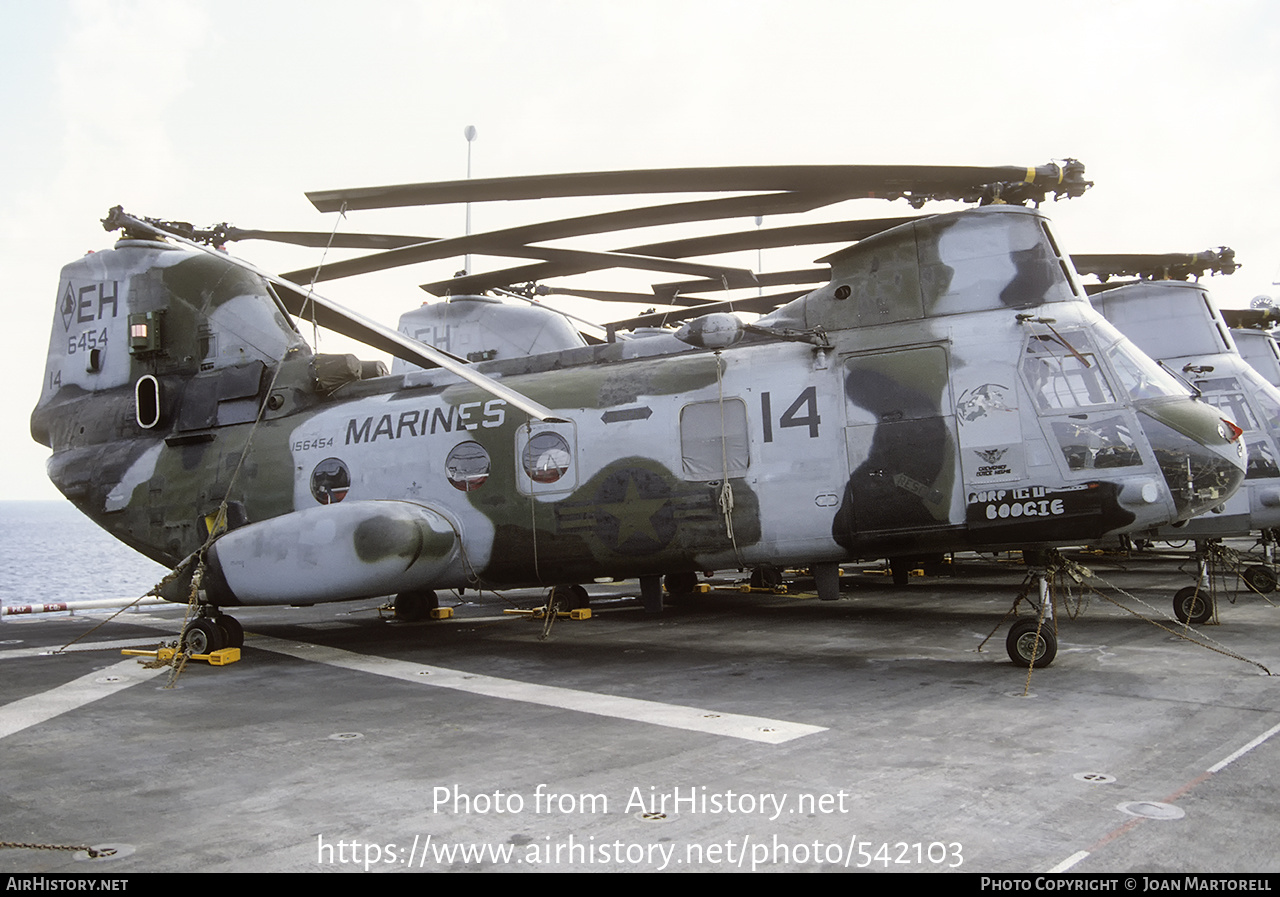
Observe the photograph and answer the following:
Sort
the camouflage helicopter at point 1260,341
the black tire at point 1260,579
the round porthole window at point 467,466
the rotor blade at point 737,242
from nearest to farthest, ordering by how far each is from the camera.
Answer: the rotor blade at point 737,242
the round porthole window at point 467,466
the black tire at point 1260,579
the camouflage helicopter at point 1260,341

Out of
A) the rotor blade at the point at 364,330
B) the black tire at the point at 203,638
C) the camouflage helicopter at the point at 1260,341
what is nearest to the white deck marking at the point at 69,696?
the black tire at the point at 203,638

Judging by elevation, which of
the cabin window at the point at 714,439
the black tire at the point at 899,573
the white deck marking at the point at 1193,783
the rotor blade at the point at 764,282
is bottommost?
the white deck marking at the point at 1193,783

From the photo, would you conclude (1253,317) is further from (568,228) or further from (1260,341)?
(568,228)

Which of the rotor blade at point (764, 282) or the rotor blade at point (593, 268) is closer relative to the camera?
the rotor blade at point (593, 268)

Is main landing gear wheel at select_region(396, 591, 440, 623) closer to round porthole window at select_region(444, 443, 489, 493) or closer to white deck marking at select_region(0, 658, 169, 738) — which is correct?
round porthole window at select_region(444, 443, 489, 493)

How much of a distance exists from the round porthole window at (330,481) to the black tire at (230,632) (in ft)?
5.21

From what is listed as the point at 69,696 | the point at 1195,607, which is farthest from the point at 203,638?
the point at 1195,607

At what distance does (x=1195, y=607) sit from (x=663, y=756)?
7592mm

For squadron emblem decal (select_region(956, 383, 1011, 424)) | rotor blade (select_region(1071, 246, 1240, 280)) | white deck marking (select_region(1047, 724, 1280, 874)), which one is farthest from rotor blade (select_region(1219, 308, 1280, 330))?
white deck marking (select_region(1047, 724, 1280, 874))

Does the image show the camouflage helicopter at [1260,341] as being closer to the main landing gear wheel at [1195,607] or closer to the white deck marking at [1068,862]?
the main landing gear wheel at [1195,607]

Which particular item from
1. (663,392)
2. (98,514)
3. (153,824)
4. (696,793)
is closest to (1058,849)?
(696,793)

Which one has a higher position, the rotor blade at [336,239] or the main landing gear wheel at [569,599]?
the rotor blade at [336,239]

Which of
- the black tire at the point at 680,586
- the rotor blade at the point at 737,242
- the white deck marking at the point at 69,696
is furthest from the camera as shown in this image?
the black tire at the point at 680,586

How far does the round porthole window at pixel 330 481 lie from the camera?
10617 millimetres
